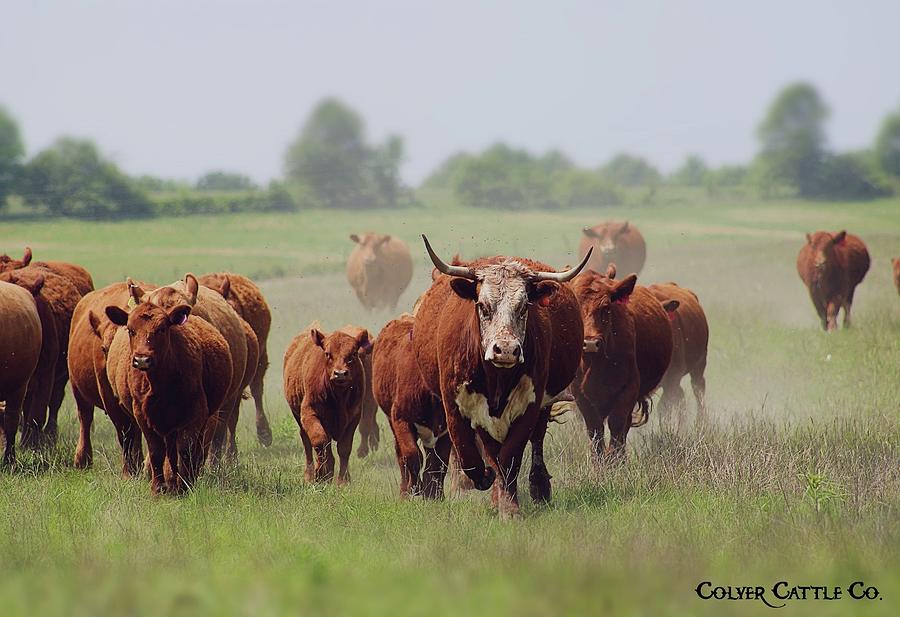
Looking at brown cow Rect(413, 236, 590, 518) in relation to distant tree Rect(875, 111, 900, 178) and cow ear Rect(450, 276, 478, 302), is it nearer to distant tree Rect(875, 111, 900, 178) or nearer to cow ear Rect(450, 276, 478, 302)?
cow ear Rect(450, 276, 478, 302)

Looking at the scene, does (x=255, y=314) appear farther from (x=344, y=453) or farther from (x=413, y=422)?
(x=413, y=422)

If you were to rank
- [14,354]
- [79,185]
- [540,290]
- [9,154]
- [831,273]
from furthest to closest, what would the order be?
1. [9,154]
2. [79,185]
3. [831,273]
4. [14,354]
5. [540,290]

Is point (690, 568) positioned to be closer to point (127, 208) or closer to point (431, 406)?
point (431, 406)

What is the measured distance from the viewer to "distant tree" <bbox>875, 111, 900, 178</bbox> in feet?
186

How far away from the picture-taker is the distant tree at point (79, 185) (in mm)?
52416

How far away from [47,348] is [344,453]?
3.87m

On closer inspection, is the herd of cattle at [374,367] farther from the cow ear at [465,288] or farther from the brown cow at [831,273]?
the brown cow at [831,273]

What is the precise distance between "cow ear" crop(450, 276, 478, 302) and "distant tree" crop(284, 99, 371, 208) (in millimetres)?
63036

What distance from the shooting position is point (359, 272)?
26.9 meters

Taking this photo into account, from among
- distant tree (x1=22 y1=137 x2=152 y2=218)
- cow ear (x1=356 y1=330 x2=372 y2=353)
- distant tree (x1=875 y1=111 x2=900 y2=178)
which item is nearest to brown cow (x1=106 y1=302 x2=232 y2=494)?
cow ear (x1=356 y1=330 x2=372 y2=353)

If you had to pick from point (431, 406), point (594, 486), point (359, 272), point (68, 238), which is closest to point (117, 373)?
point (431, 406)

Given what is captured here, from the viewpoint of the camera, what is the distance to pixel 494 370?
8883mm

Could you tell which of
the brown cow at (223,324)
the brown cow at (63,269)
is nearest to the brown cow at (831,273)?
the brown cow at (223,324)

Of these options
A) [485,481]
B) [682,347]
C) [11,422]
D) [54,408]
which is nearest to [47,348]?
[54,408]
